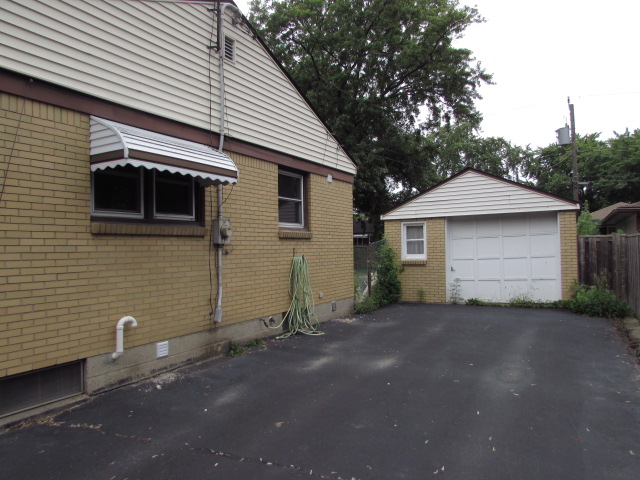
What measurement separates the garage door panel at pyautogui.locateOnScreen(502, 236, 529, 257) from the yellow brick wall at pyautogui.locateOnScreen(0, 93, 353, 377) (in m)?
7.75

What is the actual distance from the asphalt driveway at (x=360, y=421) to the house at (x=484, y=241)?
172 inches

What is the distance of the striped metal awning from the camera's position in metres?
4.18

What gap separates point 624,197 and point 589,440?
3355 centimetres

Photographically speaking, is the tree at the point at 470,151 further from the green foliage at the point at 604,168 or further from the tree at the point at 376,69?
the tree at the point at 376,69

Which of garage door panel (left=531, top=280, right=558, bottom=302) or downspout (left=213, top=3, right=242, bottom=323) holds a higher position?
downspout (left=213, top=3, right=242, bottom=323)

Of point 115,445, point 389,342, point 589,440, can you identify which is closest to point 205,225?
point 115,445

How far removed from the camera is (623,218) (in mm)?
21969

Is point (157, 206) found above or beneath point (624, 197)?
beneath

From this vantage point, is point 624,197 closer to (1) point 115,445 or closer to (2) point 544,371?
(2) point 544,371

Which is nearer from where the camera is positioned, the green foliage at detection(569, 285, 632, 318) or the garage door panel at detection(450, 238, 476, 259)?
the green foliage at detection(569, 285, 632, 318)

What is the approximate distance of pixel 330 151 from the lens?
362 inches

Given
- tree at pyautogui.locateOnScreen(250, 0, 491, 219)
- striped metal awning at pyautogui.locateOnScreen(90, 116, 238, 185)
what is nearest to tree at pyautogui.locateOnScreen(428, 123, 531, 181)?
tree at pyautogui.locateOnScreen(250, 0, 491, 219)

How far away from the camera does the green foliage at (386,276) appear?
11500 millimetres

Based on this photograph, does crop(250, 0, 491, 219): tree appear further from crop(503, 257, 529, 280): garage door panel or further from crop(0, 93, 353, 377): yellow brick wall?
crop(0, 93, 353, 377): yellow brick wall
